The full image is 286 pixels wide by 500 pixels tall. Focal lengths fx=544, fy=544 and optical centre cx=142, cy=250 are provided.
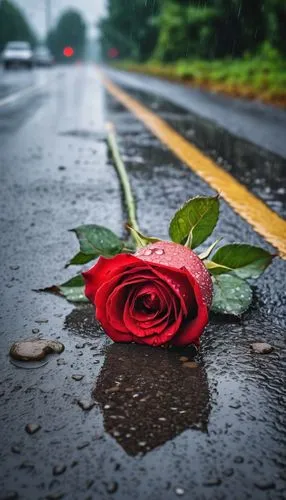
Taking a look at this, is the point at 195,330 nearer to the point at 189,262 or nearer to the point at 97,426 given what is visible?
the point at 189,262

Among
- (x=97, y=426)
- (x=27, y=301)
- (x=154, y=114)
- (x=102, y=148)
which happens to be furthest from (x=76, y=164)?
(x=154, y=114)

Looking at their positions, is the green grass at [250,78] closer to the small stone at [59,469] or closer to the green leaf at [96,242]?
the green leaf at [96,242]

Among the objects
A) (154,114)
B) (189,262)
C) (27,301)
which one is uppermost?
(189,262)

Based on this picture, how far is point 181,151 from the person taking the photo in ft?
14.7

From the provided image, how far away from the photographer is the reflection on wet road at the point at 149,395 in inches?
40.4

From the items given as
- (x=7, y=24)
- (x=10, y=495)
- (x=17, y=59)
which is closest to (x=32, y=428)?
(x=10, y=495)

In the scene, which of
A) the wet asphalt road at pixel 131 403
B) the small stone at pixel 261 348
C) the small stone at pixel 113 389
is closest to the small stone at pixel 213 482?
the wet asphalt road at pixel 131 403

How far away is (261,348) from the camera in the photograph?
1.35 meters

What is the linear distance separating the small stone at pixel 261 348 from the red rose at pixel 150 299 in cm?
20

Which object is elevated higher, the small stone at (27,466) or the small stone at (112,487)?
the small stone at (112,487)

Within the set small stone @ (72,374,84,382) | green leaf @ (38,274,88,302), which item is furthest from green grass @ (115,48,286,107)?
small stone @ (72,374,84,382)

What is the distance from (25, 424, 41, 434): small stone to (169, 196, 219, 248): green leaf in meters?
0.66

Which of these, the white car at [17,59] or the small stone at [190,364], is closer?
the small stone at [190,364]

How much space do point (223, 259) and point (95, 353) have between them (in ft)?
1.46
